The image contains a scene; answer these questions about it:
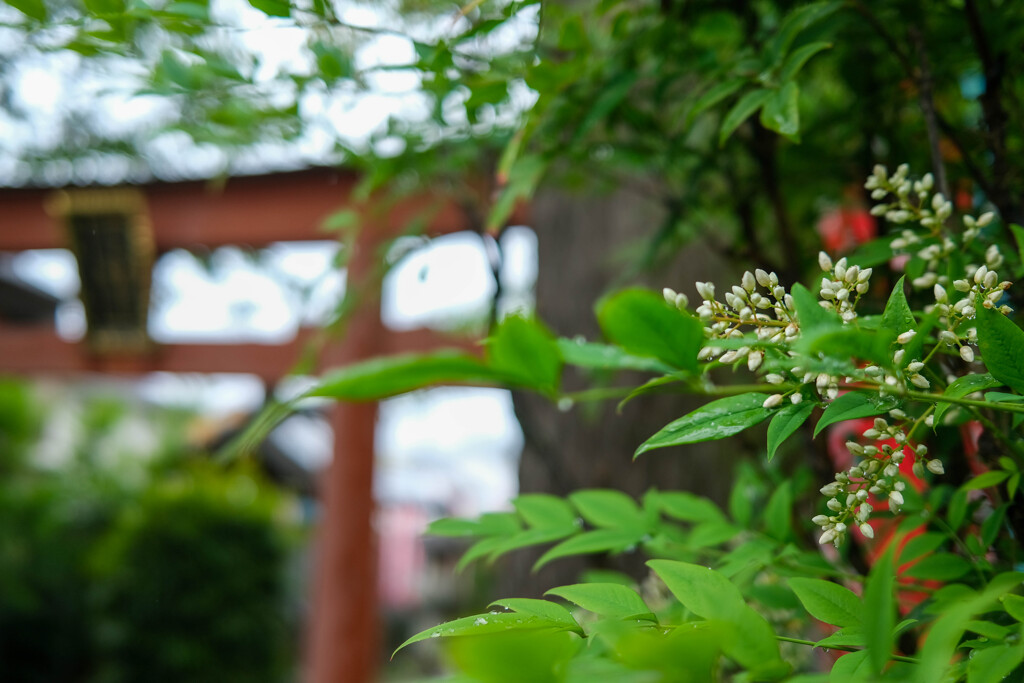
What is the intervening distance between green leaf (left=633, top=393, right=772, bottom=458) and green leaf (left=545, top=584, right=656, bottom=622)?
0.26ft

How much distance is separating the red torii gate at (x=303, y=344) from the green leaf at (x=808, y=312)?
5.65ft

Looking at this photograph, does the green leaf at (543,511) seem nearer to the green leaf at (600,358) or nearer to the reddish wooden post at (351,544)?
the green leaf at (600,358)

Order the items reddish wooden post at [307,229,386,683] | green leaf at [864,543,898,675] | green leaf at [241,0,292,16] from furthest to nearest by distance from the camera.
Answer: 1. reddish wooden post at [307,229,386,683]
2. green leaf at [241,0,292,16]
3. green leaf at [864,543,898,675]

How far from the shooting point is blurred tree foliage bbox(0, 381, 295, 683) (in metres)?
3.21

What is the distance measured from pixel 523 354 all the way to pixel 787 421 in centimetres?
12

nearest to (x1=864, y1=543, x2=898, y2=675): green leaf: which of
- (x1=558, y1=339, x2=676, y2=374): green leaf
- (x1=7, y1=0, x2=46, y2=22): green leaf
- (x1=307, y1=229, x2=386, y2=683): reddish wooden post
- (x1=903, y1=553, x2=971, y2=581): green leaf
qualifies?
(x1=558, y1=339, x2=676, y2=374): green leaf

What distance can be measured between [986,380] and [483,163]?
0.86m

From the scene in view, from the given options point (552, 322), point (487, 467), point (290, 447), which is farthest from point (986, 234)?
point (487, 467)

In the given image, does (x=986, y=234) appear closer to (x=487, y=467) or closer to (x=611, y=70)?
(x=611, y=70)

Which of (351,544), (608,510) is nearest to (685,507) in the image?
(608,510)

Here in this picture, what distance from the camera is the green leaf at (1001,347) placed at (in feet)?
1.01

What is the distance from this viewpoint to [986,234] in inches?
22.2

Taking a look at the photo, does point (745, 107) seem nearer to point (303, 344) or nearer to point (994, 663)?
point (994, 663)

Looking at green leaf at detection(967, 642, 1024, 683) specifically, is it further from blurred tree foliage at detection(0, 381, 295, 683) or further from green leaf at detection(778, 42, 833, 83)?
blurred tree foliage at detection(0, 381, 295, 683)
